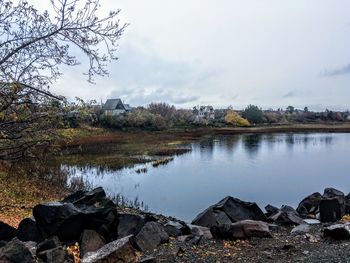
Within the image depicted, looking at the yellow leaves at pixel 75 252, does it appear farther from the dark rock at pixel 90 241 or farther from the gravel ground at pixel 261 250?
the gravel ground at pixel 261 250

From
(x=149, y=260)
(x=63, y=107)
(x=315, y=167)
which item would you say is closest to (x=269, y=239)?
(x=149, y=260)

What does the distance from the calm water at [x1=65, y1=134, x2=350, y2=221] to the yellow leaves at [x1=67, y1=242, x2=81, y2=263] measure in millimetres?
8448

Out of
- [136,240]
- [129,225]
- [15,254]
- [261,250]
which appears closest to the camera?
[15,254]

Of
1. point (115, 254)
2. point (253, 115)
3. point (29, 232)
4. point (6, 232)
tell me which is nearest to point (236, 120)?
point (253, 115)

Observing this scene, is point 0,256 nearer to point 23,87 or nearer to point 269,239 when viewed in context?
point 23,87

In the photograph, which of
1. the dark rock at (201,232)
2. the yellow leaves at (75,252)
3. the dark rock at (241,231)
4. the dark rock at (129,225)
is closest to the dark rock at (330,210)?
the dark rock at (241,231)

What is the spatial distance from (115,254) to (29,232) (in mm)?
3463

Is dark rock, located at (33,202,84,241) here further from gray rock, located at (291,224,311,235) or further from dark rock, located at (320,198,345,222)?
dark rock, located at (320,198,345,222)

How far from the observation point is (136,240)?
9672mm

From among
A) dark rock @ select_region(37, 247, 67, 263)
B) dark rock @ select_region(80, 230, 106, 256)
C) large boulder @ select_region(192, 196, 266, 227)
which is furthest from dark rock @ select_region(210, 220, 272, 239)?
dark rock @ select_region(37, 247, 67, 263)

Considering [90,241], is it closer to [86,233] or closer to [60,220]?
[86,233]

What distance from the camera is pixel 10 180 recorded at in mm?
20844

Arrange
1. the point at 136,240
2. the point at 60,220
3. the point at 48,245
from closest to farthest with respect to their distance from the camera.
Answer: the point at 48,245
the point at 136,240
the point at 60,220

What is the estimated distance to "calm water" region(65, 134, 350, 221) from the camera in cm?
2128
